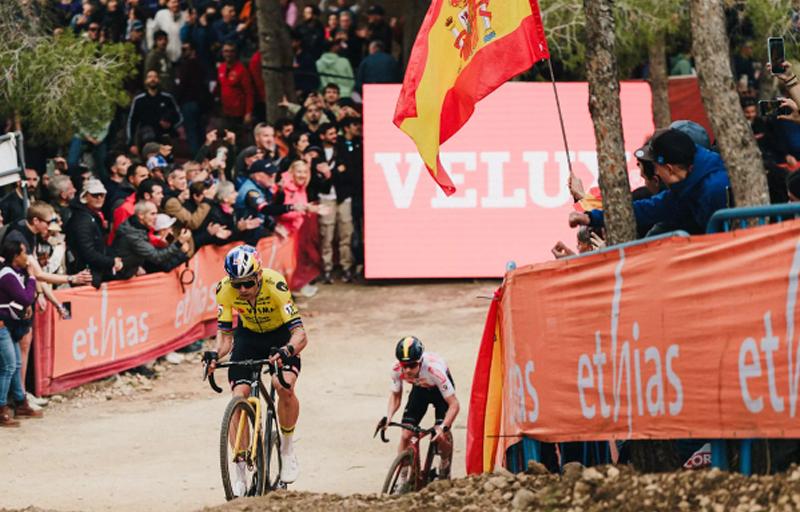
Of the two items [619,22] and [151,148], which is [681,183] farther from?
[619,22]

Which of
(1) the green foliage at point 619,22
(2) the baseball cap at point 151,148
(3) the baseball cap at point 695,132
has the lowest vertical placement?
(3) the baseball cap at point 695,132

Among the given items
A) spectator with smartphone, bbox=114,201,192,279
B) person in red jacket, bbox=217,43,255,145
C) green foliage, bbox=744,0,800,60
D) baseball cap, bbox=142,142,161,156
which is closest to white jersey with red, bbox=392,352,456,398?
spectator with smartphone, bbox=114,201,192,279

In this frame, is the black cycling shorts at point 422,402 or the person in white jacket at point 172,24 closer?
the black cycling shorts at point 422,402

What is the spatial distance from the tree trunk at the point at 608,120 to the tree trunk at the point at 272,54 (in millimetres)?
13714

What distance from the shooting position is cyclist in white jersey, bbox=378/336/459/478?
1196cm

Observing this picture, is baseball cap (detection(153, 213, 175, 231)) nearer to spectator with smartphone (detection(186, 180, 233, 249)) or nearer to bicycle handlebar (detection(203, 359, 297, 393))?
spectator with smartphone (detection(186, 180, 233, 249))

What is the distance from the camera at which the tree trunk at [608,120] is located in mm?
10648

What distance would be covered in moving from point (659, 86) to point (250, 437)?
1358cm

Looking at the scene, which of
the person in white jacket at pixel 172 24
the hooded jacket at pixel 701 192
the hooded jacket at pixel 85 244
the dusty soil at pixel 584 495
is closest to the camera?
the dusty soil at pixel 584 495

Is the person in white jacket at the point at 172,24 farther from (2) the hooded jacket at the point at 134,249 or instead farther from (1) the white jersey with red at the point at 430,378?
(1) the white jersey with red at the point at 430,378

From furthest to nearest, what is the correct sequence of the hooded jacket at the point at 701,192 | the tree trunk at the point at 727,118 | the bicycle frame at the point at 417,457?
the tree trunk at the point at 727,118 < the bicycle frame at the point at 417,457 < the hooded jacket at the point at 701,192

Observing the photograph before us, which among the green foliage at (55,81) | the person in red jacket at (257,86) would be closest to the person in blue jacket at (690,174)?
the green foliage at (55,81)

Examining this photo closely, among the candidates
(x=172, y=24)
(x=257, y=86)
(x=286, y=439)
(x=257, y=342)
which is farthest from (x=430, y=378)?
(x=172, y=24)

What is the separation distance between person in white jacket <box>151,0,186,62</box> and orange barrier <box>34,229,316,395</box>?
211 inches
